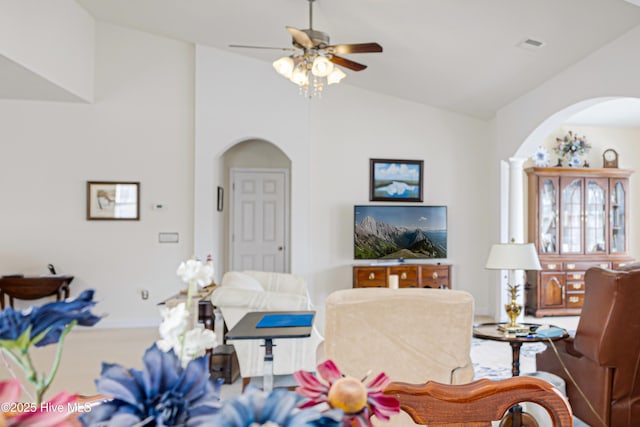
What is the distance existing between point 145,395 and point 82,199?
6151 millimetres

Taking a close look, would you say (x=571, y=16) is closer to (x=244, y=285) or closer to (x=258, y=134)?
(x=244, y=285)

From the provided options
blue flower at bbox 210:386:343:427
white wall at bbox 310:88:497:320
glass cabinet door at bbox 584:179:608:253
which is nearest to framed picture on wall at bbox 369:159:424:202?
white wall at bbox 310:88:497:320

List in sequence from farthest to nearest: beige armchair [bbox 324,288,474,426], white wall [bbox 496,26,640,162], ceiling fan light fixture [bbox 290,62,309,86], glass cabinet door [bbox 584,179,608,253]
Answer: glass cabinet door [bbox 584,179,608,253], ceiling fan light fixture [bbox 290,62,309,86], white wall [bbox 496,26,640,162], beige armchair [bbox 324,288,474,426]

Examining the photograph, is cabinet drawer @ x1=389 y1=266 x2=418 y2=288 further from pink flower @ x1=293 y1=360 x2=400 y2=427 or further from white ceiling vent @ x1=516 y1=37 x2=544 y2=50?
pink flower @ x1=293 y1=360 x2=400 y2=427

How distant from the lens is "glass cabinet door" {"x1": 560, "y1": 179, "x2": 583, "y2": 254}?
20.4ft

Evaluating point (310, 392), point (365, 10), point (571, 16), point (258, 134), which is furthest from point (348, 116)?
point (310, 392)

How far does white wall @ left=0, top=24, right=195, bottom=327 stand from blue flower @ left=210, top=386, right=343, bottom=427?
5784 millimetres

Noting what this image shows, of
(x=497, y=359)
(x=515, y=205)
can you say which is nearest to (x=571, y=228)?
(x=515, y=205)

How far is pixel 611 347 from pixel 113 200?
5.66m

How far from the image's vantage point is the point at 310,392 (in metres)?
0.50

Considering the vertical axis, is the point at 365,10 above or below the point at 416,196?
above

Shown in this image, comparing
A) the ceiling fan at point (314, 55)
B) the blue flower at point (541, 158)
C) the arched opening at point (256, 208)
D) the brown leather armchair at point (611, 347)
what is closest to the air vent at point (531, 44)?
the ceiling fan at point (314, 55)

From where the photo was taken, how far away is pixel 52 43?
4863 millimetres

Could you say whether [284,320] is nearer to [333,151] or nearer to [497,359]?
[497,359]
